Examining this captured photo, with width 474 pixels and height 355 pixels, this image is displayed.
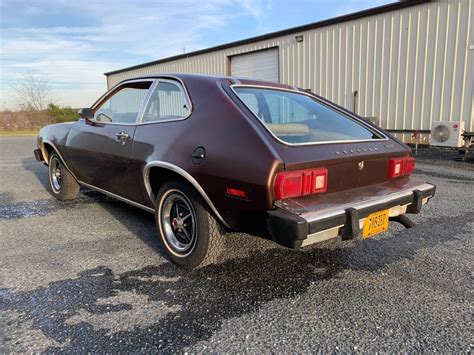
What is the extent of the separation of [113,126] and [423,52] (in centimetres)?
881

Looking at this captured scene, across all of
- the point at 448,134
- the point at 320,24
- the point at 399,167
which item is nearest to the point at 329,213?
the point at 399,167

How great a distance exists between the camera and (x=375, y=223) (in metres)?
2.66

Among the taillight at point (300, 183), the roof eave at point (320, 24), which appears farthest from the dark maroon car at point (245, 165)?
the roof eave at point (320, 24)

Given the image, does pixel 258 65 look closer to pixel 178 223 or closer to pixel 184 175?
pixel 178 223

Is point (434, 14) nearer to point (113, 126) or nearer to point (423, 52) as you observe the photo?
point (423, 52)

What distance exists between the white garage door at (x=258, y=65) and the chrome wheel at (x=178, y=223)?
37.0ft

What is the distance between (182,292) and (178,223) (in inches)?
24.9

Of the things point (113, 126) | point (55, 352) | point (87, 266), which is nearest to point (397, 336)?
point (55, 352)

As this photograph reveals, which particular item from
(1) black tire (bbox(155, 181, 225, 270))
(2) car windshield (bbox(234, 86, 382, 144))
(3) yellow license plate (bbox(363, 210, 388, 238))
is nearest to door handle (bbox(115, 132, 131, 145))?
(1) black tire (bbox(155, 181, 225, 270))

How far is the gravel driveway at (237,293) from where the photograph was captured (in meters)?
2.07

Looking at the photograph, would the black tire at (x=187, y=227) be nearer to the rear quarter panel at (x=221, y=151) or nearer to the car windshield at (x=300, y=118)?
the rear quarter panel at (x=221, y=151)

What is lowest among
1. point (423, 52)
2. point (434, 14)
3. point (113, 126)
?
point (113, 126)

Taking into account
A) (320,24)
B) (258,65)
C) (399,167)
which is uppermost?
(320,24)

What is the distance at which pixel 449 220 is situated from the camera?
4.20 m
